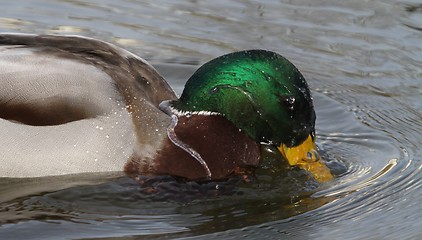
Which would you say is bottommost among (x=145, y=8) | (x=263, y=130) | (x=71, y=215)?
(x=71, y=215)

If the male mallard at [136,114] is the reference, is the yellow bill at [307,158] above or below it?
below

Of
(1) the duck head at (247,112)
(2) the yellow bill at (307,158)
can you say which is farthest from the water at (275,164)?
(1) the duck head at (247,112)

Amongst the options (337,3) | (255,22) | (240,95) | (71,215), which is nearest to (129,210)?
(71,215)

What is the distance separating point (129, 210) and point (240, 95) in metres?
1.05

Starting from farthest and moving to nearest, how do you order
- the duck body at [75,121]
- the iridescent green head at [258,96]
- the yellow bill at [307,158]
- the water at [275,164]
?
the yellow bill at [307,158] < the iridescent green head at [258,96] < the duck body at [75,121] < the water at [275,164]

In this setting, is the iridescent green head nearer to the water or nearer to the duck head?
the duck head

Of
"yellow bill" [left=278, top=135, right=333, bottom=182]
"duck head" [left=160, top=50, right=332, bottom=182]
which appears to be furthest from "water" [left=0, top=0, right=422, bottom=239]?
"duck head" [left=160, top=50, right=332, bottom=182]

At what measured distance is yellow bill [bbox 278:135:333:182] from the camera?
6.82 metres

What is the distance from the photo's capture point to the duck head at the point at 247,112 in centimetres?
667

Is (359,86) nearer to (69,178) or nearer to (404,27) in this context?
(404,27)

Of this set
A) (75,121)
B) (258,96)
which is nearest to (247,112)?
(258,96)

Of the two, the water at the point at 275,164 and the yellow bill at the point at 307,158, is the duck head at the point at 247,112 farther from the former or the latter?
the water at the point at 275,164

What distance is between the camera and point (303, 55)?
30.0 feet

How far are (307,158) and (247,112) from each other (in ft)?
1.59
